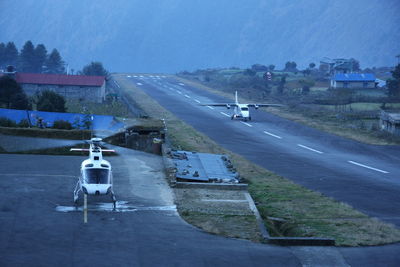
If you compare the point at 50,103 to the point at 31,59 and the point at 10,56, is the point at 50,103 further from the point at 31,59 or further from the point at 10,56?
the point at 10,56

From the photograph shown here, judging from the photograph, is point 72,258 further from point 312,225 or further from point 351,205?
point 351,205

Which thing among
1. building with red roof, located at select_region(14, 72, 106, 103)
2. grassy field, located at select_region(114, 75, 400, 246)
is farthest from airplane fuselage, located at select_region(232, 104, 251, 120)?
grassy field, located at select_region(114, 75, 400, 246)

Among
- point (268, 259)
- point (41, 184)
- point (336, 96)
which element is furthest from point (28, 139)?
point (336, 96)

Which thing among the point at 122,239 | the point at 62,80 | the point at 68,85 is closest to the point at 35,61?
the point at 62,80

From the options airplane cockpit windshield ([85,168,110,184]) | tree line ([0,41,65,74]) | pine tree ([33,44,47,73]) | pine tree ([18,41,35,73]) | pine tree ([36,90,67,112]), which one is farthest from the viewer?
pine tree ([33,44,47,73])

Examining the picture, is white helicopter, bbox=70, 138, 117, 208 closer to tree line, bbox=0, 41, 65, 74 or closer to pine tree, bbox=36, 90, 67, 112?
pine tree, bbox=36, 90, 67, 112
